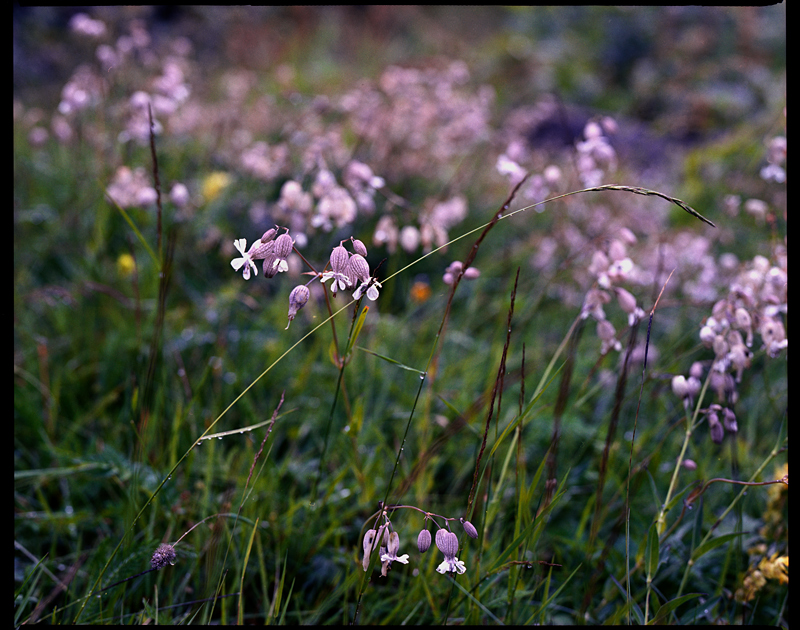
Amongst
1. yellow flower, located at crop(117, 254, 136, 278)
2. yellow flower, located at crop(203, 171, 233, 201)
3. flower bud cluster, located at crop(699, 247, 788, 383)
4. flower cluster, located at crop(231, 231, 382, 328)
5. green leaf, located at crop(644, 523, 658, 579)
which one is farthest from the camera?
yellow flower, located at crop(203, 171, 233, 201)

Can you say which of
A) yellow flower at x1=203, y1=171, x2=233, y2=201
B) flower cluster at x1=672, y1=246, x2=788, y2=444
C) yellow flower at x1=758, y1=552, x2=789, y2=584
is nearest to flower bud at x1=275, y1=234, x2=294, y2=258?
flower cluster at x1=672, y1=246, x2=788, y2=444

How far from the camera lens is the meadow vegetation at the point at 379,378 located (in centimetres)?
121

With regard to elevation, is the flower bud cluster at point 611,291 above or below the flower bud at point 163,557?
above

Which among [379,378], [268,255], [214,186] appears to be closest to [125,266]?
[214,186]

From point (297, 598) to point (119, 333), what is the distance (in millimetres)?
1206

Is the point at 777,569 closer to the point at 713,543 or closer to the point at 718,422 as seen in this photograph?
the point at 713,543

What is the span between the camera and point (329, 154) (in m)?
2.66

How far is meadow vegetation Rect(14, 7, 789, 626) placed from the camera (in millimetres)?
1212

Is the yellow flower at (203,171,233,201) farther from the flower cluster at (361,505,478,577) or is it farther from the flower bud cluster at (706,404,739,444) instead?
the flower bud cluster at (706,404,739,444)

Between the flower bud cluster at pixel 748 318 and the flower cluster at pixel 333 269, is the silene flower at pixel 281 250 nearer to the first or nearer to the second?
the flower cluster at pixel 333 269

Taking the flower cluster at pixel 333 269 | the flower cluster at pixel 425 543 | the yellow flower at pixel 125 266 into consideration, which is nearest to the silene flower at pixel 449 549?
the flower cluster at pixel 425 543

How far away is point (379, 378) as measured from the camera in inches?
82.1

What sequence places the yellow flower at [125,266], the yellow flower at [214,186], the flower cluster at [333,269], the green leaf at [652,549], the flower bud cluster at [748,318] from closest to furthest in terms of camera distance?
the flower cluster at [333,269]
the green leaf at [652,549]
the flower bud cluster at [748,318]
the yellow flower at [125,266]
the yellow flower at [214,186]
